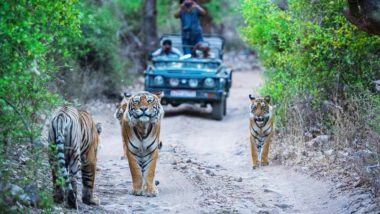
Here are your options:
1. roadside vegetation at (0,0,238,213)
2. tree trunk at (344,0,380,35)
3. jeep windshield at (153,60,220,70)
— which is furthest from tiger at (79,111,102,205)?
jeep windshield at (153,60,220,70)

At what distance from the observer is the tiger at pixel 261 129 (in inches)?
514

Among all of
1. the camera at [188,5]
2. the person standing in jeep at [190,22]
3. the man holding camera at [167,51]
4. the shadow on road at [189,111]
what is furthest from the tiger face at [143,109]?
the camera at [188,5]

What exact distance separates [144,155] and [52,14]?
8.04ft

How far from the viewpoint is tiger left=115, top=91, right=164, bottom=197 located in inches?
406

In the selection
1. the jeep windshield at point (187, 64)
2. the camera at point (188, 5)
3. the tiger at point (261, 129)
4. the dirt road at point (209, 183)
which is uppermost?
the camera at point (188, 5)

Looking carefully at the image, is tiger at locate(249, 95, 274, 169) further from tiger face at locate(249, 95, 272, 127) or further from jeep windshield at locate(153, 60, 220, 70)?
jeep windshield at locate(153, 60, 220, 70)

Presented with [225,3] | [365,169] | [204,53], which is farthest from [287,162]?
[225,3]

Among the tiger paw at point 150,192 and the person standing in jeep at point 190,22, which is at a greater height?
the person standing in jeep at point 190,22

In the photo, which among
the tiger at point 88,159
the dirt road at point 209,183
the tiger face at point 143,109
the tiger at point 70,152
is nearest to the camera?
the tiger at point 70,152

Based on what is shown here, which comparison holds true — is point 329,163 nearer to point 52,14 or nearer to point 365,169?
point 365,169

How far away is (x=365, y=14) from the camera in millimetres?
10102

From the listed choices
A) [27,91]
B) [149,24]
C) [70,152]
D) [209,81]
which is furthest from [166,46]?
[70,152]

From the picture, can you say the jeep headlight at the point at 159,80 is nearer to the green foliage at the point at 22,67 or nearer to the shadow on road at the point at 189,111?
the shadow on road at the point at 189,111

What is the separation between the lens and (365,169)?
990 cm
